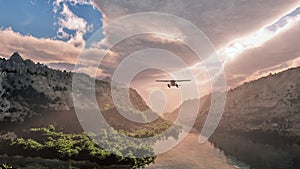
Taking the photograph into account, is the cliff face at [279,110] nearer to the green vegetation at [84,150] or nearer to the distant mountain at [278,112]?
the distant mountain at [278,112]

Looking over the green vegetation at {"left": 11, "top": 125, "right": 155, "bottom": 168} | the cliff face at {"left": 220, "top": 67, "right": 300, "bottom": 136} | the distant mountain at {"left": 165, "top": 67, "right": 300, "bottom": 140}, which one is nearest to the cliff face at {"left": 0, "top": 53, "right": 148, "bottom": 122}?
the green vegetation at {"left": 11, "top": 125, "right": 155, "bottom": 168}

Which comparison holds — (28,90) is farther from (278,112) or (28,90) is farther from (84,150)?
(278,112)

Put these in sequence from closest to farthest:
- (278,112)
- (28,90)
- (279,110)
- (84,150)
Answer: (84,150) < (28,90) < (278,112) < (279,110)

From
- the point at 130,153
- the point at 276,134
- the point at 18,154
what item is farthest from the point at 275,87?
the point at 18,154

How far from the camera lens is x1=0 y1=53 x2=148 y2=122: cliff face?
8200 cm

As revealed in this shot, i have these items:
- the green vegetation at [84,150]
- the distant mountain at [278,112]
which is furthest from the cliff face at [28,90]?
the distant mountain at [278,112]

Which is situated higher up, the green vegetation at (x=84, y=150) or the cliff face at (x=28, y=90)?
the cliff face at (x=28, y=90)

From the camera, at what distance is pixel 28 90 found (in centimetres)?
8794

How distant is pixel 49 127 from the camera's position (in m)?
71.1

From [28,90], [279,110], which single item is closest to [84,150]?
[28,90]

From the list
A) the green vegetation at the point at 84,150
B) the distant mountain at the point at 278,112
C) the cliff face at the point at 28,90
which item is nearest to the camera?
the green vegetation at the point at 84,150

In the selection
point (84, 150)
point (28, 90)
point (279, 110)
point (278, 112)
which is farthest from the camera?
point (279, 110)

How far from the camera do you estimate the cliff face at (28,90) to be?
8200 centimetres

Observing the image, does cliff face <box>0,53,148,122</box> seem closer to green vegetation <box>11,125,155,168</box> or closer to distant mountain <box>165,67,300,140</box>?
green vegetation <box>11,125,155,168</box>
